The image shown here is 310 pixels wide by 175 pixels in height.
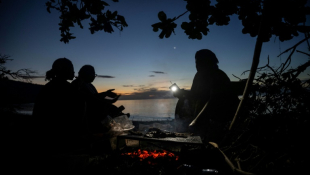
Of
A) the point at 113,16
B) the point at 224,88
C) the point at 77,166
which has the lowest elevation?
the point at 77,166

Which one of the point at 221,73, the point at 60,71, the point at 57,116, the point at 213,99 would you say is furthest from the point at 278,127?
the point at 60,71

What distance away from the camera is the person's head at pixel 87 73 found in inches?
262

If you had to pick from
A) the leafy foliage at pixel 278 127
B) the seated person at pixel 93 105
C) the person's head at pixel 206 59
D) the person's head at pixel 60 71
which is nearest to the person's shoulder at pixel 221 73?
the person's head at pixel 206 59

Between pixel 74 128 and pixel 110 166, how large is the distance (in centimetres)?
150

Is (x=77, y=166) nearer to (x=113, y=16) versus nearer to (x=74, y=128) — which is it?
(x=74, y=128)

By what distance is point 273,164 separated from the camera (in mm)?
1613

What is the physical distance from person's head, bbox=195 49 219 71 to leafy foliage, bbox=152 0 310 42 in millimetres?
3031

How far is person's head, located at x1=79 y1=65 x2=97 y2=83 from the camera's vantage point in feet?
21.8

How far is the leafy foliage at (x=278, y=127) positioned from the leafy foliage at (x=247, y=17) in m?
0.55

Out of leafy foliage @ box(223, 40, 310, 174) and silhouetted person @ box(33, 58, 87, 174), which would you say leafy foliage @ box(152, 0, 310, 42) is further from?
silhouetted person @ box(33, 58, 87, 174)

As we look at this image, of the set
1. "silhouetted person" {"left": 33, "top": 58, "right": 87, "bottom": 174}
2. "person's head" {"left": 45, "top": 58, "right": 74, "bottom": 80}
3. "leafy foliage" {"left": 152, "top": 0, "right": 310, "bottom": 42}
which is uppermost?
"leafy foliage" {"left": 152, "top": 0, "right": 310, "bottom": 42}

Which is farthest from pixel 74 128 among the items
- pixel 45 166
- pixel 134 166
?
pixel 134 166

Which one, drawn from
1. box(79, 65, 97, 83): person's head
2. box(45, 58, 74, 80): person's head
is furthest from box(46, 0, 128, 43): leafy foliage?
box(79, 65, 97, 83): person's head

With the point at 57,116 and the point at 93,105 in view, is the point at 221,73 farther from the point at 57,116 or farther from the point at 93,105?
the point at 57,116
